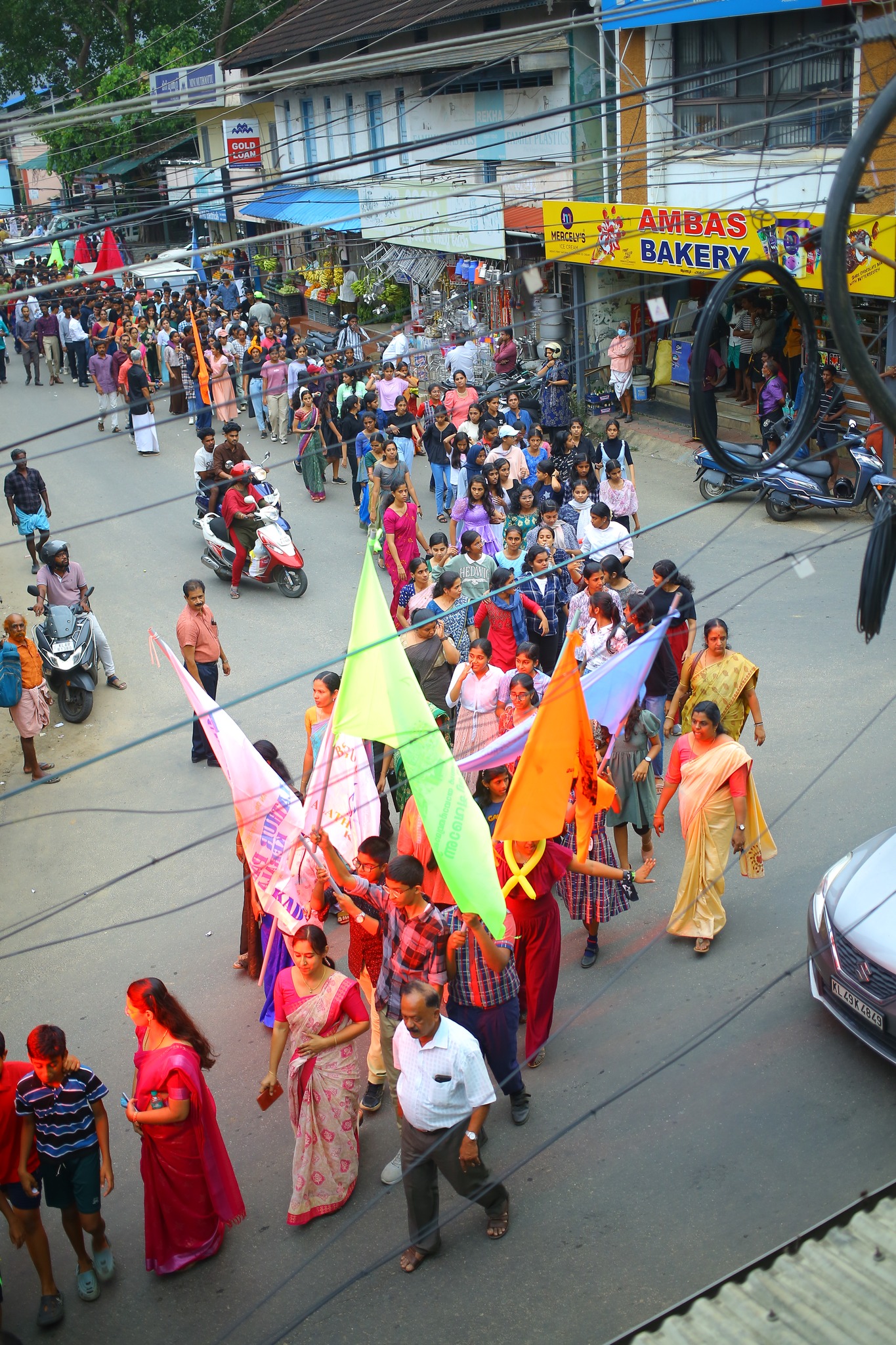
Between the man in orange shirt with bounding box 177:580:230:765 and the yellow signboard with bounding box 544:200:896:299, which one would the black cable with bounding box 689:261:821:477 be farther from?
the yellow signboard with bounding box 544:200:896:299

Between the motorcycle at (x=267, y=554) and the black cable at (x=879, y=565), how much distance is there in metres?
9.25

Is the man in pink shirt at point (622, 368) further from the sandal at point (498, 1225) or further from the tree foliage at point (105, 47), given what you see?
the tree foliage at point (105, 47)

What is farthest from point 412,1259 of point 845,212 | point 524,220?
point 524,220

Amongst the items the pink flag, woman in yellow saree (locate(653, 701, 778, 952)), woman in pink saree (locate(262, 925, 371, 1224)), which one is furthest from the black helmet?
woman in pink saree (locate(262, 925, 371, 1224))

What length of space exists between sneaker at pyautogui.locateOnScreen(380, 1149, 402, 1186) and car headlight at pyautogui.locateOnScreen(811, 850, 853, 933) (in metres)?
2.40

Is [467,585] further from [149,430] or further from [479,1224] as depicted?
[149,430]

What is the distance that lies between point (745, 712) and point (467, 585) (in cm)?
274

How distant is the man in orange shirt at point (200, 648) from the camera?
974 centimetres

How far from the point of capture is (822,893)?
6434mm

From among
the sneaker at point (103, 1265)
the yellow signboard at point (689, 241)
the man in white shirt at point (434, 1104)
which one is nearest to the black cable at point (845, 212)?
the man in white shirt at point (434, 1104)

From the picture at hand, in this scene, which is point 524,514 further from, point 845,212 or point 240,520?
point 845,212

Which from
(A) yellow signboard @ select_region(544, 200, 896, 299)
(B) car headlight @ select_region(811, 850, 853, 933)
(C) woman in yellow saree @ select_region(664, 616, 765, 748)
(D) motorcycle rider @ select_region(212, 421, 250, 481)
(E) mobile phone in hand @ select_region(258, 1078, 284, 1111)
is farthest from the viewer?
(D) motorcycle rider @ select_region(212, 421, 250, 481)

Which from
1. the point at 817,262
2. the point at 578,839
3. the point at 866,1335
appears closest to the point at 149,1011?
the point at 578,839

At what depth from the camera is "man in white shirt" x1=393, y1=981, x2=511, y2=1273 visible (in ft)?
16.1
